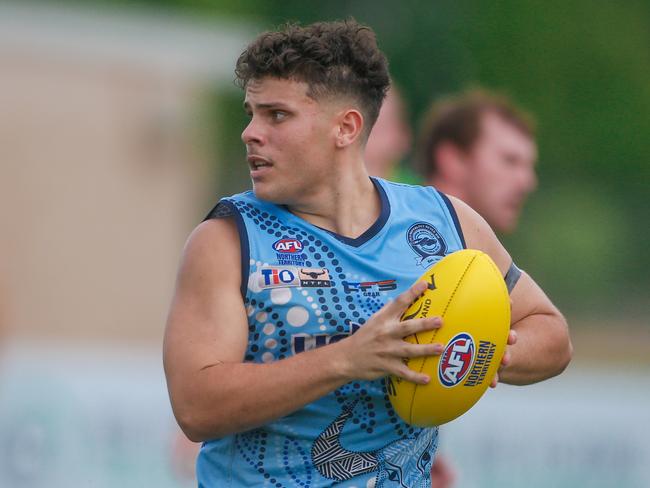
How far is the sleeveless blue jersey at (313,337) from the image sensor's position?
3.94 metres

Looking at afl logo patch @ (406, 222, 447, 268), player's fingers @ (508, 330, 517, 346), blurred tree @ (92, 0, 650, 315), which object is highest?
blurred tree @ (92, 0, 650, 315)

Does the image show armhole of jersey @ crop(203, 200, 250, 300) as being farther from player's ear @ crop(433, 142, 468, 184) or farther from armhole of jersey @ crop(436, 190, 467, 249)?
player's ear @ crop(433, 142, 468, 184)

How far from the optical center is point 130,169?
1798 cm

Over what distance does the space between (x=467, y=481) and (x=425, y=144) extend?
268cm

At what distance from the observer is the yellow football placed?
12.3ft

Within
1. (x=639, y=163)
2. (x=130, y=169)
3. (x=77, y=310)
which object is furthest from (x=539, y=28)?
(x=77, y=310)

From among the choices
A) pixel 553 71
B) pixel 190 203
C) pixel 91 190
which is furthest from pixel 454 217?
pixel 553 71

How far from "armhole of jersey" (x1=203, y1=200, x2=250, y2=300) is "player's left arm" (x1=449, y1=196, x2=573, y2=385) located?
830mm

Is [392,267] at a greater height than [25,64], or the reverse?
[25,64]

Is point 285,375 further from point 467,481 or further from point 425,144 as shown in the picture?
point 467,481

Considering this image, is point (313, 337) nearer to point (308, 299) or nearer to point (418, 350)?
point (308, 299)

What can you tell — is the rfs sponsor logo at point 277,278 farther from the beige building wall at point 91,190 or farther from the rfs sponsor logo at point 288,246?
the beige building wall at point 91,190

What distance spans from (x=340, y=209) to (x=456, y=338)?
0.68 metres

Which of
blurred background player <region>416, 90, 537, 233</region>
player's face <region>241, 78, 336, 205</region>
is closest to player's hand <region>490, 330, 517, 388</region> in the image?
player's face <region>241, 78, 336, 205</region>
